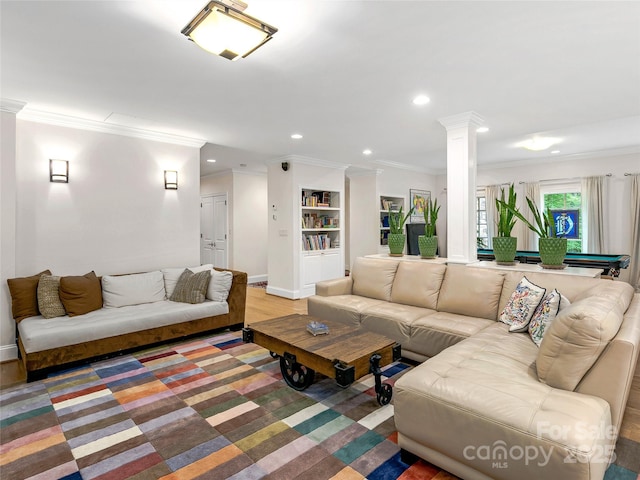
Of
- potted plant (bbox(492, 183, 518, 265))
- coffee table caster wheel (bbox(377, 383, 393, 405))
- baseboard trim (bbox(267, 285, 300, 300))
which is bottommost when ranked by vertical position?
coffee table caster wheel (bbox(377, 383, 393, 405))

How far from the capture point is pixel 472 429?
5.14ft

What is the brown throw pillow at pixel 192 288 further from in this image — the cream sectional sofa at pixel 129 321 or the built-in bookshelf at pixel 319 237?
the built-in bookshelf at pixel 319 237

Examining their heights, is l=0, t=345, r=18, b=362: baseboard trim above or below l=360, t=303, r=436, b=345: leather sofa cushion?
below

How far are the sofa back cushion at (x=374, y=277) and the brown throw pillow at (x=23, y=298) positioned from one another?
3327 mm

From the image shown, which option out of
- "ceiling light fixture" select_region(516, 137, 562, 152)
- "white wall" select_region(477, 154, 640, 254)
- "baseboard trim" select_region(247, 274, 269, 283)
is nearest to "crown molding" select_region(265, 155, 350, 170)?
"baseboard trim" select_region(247, 274, 269, 283)

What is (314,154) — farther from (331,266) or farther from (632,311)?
(632,311)

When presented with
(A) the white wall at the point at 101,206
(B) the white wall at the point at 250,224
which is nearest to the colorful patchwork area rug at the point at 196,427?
(A) the white wall at the point at 101,206

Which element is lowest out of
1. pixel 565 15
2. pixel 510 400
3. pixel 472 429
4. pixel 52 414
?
pixel 52 414

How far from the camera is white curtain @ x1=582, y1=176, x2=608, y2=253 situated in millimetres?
6312

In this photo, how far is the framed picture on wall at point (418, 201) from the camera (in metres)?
8.12

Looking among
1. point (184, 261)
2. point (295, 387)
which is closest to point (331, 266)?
point (184, 261)

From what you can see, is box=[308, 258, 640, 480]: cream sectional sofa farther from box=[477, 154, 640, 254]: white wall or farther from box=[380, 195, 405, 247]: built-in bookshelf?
box=[380, 195, 405, 247]: built-in bookshelf

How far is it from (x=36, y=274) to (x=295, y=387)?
3059mm

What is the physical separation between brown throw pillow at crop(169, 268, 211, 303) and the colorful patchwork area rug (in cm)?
96
